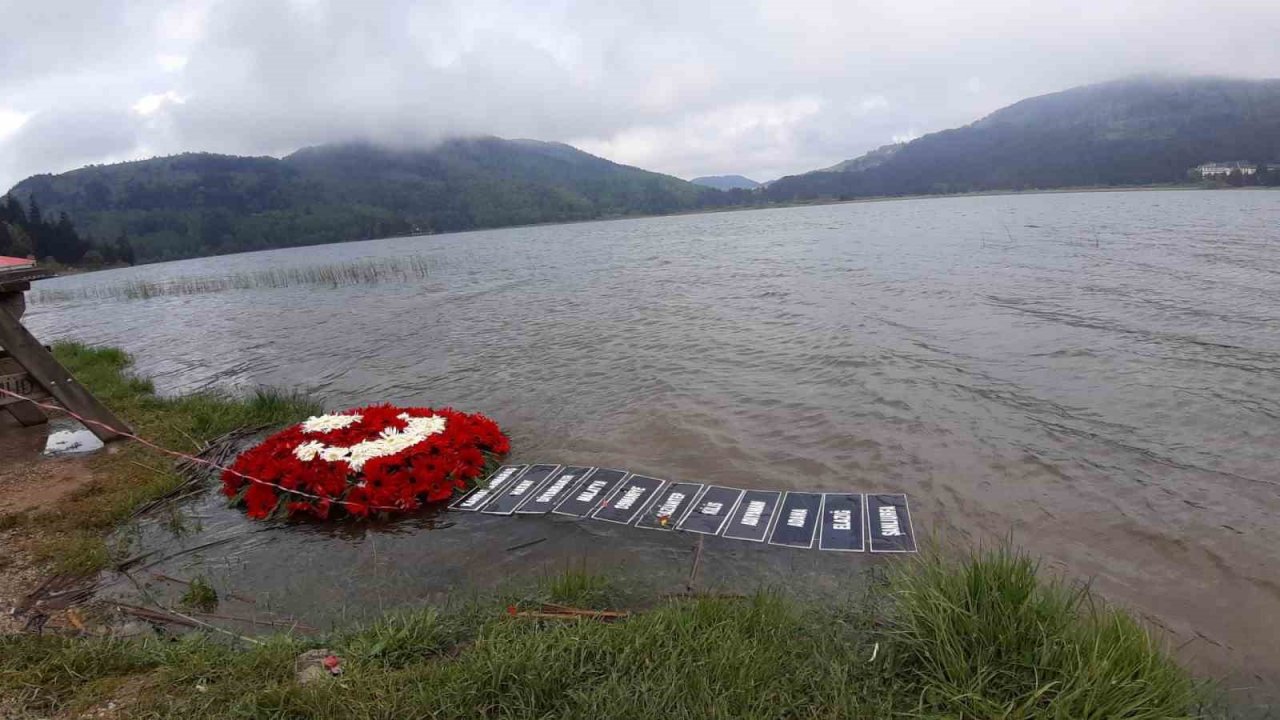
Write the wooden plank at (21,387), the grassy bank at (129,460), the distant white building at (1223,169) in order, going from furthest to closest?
the distant white building at (1223,169), the wooden plank at (21,387), the grassy bank at (129,460)

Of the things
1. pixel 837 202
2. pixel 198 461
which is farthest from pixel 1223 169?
pixel 198 461

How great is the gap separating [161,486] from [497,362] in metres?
7.40

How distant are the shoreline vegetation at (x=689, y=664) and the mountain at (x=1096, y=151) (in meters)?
135

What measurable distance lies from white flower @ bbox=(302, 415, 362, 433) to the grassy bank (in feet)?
4.68

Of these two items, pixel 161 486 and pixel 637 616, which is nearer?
pixel 637 616

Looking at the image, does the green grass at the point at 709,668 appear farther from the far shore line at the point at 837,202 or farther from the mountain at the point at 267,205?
the mountain at the point at 267,205

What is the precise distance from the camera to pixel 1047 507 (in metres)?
6.01

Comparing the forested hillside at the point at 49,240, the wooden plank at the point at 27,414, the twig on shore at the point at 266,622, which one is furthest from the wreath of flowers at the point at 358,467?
the forested hillside at the point at 49,240

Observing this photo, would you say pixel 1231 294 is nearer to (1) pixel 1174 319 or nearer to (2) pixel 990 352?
(1) pixel 1174 319

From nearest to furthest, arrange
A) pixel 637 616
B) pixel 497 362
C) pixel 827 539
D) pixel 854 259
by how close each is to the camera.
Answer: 1. pixel 637 616
2. pixel 827 539
3. pixel 497 362
4. pixel 854 259

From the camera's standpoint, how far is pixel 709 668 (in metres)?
3.12

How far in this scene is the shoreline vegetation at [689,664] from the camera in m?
2.82

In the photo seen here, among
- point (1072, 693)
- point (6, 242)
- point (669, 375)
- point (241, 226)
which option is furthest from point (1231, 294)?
point (241, 226)

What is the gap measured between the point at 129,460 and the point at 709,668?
807 centimetres
